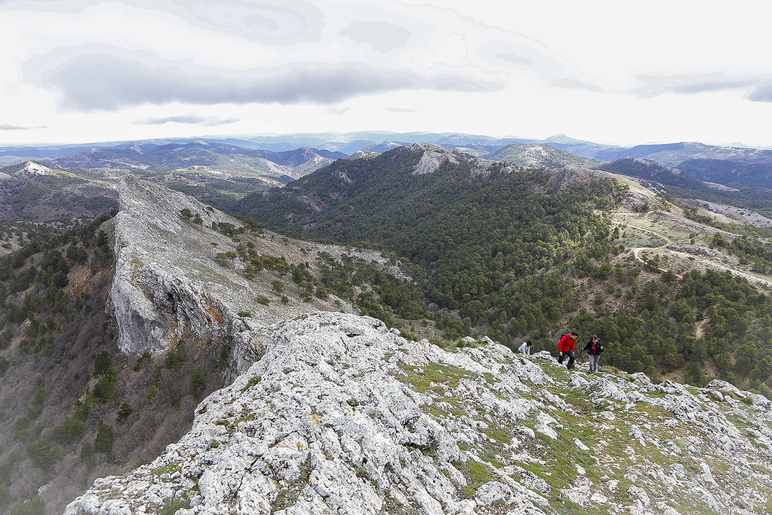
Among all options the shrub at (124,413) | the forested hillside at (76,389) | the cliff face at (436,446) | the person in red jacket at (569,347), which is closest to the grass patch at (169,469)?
the cliff face at (436,446)

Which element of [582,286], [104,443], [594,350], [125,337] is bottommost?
[104,443]

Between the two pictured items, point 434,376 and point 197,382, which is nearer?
point 434,376

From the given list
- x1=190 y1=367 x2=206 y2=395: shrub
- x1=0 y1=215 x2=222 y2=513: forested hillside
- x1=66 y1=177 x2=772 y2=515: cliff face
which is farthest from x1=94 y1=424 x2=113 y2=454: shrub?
x1=66 y1=177 x2=772 y2=515: cliff face

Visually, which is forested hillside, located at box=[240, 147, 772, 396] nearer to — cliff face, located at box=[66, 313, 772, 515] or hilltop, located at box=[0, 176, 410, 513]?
cliff face, located at box=[66, 313, 772, 515]

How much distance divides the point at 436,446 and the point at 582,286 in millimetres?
83322

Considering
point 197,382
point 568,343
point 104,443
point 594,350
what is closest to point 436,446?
point 594,350

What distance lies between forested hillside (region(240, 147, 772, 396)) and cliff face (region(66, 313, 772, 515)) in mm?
33442

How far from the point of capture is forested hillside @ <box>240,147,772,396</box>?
53.6 m

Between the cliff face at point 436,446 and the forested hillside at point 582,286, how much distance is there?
3344cm

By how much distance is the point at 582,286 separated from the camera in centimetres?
8306

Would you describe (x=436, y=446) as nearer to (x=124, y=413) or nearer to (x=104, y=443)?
(x=104, y=443)

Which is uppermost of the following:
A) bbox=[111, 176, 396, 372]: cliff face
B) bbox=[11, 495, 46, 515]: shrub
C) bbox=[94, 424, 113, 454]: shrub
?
bbox=[111, 176, 396, 372]: cliff face

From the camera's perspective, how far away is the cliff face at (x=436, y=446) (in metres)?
11.6

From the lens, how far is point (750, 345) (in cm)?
4947
